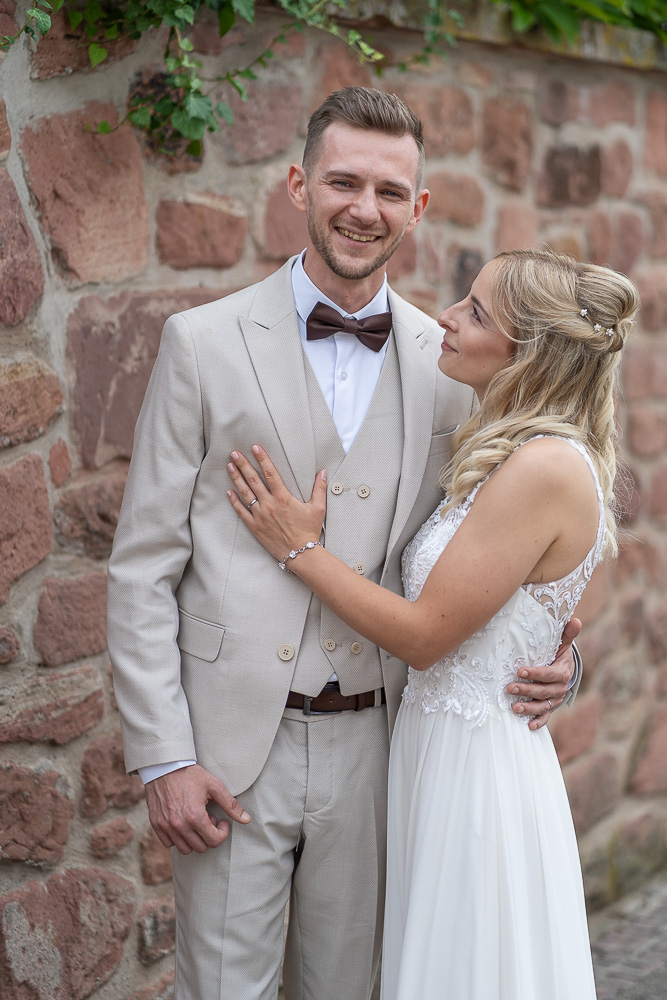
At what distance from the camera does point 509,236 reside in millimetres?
3369

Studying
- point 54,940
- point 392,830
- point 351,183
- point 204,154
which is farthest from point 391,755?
point 204,154

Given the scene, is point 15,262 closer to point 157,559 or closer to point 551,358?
point 157,559

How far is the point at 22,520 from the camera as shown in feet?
7.44

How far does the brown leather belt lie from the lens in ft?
6.84

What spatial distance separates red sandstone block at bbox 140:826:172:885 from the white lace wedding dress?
71cm

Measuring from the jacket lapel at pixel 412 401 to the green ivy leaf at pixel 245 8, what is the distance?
72 cm

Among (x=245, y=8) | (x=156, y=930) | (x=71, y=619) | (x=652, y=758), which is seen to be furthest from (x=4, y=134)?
(x=652, y=758)

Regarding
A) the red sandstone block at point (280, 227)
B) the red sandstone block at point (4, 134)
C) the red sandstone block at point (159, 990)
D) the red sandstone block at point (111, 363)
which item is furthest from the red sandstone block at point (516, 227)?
the red sandstone block at point (159, 990)

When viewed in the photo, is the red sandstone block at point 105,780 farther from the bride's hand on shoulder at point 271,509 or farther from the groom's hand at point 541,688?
the groom's hand at point 541,688

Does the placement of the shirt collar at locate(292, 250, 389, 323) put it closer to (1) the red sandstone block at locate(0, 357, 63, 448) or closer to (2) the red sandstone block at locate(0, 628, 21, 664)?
(1) the red sandstone block at locate(0, 357, 63, 448)

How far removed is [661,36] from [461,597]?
254cm

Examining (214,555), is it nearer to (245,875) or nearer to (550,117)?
(245,875)

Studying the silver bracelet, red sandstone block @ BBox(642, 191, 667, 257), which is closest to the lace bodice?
the silver bracelet

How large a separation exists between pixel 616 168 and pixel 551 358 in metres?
1.88
